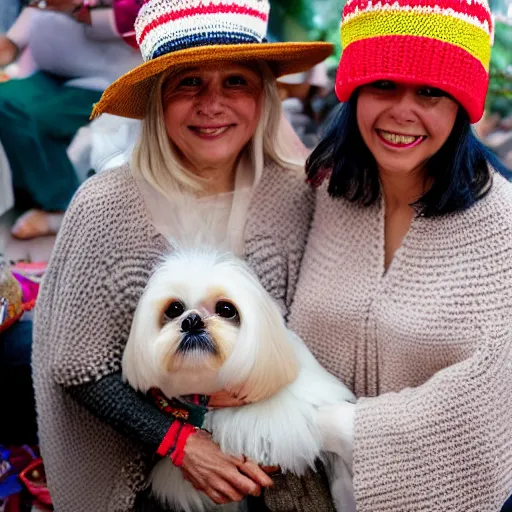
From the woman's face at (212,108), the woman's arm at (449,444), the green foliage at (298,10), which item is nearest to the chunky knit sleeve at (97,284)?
the woman's face at (212,108)

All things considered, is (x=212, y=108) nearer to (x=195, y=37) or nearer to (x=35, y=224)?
(x=195, y=37)

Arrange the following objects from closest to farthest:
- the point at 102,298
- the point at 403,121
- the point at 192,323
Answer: the point at 192,323
the point at 403,121
the point at 102,298

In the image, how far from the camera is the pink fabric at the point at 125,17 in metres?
2.41

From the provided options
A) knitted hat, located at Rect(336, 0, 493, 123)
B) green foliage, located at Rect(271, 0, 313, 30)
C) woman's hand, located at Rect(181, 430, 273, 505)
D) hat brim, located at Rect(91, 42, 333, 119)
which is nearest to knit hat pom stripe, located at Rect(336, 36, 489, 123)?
knitted hat, located at Rect(336, 0, 493, 123)

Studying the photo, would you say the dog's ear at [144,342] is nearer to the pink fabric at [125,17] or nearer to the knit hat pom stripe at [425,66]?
the knit hat pom stripe at [425,66]

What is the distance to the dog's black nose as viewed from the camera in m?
1.23

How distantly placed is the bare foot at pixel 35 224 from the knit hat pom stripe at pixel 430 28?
1724mm

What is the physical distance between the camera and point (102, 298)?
145cm

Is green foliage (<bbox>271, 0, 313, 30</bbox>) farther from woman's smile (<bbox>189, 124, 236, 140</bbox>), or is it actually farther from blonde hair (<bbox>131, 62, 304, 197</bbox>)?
woman's smile (<bbox>189, 124, 236, 140</bbox>)

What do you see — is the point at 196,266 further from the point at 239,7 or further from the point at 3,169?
the point at 3,169

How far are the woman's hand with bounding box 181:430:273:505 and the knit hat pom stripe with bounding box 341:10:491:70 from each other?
0.96 meters

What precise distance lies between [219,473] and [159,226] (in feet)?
1.93

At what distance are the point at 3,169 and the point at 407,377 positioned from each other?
1.84 metres

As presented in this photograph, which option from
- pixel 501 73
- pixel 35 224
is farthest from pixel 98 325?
pixel 501 73
